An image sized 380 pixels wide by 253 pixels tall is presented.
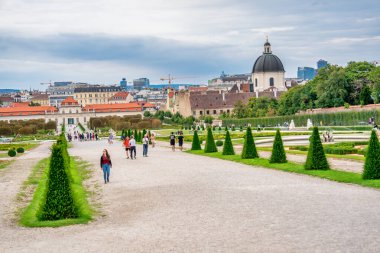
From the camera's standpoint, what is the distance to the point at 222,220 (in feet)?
41.4

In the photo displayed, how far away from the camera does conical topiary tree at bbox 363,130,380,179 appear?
17.9m

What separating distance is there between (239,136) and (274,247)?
1622 inches

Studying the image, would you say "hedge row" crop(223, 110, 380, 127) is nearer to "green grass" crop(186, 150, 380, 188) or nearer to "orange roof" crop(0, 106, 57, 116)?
"green grass" crop(186, 150, 380, 188)

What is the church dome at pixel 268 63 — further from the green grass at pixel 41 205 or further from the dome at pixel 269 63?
the green grass at pixel 41 205

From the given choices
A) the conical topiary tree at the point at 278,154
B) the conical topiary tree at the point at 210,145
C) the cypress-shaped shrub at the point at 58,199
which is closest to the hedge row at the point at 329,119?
the conical topiary tree at the point at 210,145

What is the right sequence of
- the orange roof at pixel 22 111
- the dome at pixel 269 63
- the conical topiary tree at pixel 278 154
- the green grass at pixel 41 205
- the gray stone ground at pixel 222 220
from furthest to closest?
the orange roof at pixel 22 111, the dome at pixel 269 63, the conical topiary tree at pixel 278 154, the green grass at pixel 41 205, the gray stone ground at pixel 222 220

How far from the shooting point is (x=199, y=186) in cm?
1850

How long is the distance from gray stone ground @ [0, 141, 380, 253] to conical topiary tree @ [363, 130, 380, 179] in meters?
1.03

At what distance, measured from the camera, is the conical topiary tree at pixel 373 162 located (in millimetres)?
17938

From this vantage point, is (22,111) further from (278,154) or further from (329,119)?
(278,154)

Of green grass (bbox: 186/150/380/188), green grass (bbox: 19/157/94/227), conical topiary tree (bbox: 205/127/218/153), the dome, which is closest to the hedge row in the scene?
conical topiary tree (bbox: 205/127/218/153)

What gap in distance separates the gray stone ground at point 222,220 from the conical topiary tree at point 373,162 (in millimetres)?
1030

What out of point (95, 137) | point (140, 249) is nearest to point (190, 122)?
point (95, 137)

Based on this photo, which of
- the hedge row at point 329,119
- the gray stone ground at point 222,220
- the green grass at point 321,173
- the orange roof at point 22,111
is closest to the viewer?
the gray stone ground at point 222,220
